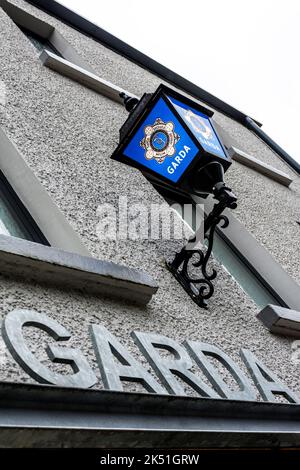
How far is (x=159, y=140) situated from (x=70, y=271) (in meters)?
1.04

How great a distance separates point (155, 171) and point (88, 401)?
162 cm

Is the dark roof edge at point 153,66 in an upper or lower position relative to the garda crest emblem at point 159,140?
lower

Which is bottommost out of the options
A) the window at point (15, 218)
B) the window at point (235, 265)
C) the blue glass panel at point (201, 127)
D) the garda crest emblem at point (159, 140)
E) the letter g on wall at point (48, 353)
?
the window at point (15, 218)

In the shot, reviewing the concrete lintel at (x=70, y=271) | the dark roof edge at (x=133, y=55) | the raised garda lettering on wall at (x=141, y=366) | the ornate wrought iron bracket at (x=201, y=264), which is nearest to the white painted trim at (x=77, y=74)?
the ornate wrought iron bracket at (x=201, y=264)

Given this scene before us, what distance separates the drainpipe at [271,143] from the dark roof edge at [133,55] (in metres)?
0.13

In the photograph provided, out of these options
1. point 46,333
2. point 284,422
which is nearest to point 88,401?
point 46,333

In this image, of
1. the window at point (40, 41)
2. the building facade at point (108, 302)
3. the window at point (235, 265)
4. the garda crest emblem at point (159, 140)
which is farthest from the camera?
the window at point (40, 41)

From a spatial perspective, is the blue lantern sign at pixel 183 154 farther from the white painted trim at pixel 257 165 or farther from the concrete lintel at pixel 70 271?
the white painted trim at pixel 257 165

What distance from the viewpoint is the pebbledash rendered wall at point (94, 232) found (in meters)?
1.87

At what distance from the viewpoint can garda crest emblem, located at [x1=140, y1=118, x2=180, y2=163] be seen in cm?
265

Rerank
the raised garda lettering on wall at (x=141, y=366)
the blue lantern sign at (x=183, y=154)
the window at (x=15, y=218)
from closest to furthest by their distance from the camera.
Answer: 1. the raised garda lettering on wall at (x=141, y=366)
2. the window at (x=15, y=218)
3. the blue lantern sign at (x=183, y=154)

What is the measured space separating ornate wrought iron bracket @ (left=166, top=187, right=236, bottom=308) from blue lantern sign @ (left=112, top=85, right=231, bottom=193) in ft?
0.68

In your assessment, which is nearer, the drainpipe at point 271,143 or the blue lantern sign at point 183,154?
the blue lantern sign at point 183,154

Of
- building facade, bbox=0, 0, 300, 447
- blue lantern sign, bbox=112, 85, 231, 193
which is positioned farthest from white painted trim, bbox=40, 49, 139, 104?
blue lantern sign, bbox=112, 85, 231, 193
